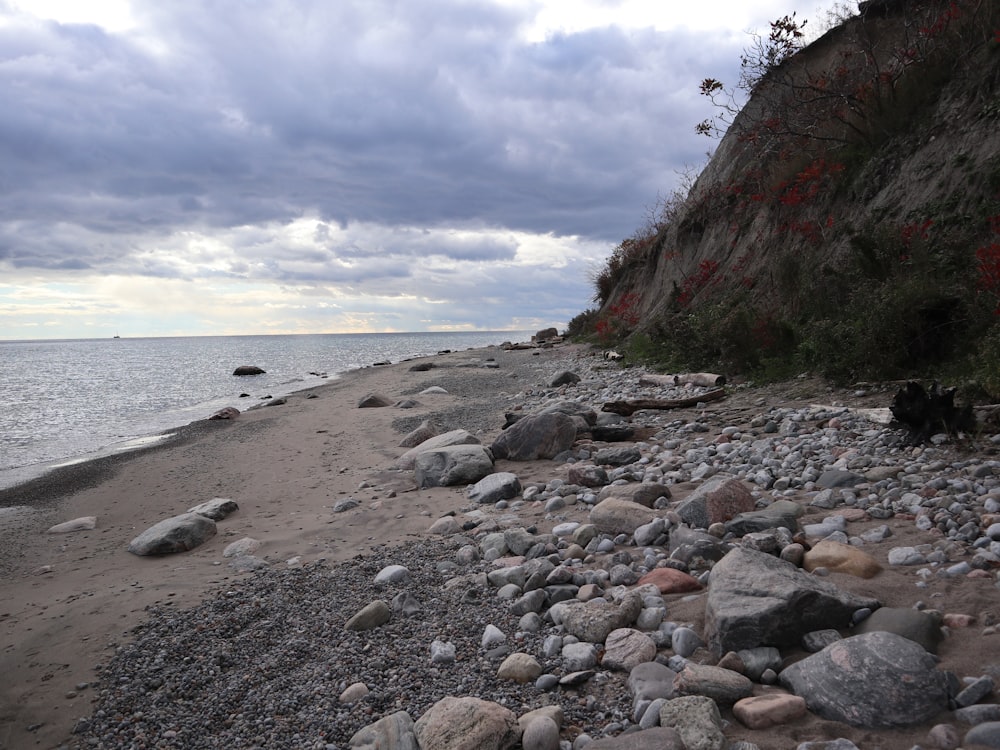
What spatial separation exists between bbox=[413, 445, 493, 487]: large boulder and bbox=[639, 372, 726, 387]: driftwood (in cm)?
451

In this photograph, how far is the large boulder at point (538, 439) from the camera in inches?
284

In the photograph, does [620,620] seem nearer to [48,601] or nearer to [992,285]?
[48,601]

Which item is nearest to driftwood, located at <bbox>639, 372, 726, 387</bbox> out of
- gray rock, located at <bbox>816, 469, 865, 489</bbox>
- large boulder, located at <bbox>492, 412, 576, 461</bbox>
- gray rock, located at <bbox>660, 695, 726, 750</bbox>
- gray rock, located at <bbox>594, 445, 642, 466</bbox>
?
large boulder, located at <bbox>492, 412, 576, 461</bbox>

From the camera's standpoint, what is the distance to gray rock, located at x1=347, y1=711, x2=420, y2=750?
2.44 m

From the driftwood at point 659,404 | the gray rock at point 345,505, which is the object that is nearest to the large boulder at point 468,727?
the gray rock at point 345,505

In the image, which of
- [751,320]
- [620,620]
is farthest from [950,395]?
[751,320]

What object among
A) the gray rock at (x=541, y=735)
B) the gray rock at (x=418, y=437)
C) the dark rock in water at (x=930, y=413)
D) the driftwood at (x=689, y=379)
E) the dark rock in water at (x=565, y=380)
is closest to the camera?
the gray rock at (x=541, y=735)

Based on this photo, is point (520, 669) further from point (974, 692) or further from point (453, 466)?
point (453, 466)

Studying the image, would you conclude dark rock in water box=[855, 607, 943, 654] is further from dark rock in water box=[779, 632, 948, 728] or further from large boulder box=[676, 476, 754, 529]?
large boulder box=[676, 476, 754, 529]

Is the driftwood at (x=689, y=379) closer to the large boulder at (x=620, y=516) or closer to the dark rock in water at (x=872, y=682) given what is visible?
the large boulder at (x=620, y=516)

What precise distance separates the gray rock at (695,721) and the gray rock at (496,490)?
3.64 metres

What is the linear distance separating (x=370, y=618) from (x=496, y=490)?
256 centimetres

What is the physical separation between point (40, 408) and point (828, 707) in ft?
75.1

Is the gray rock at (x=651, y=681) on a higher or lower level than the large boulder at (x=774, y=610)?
lower
